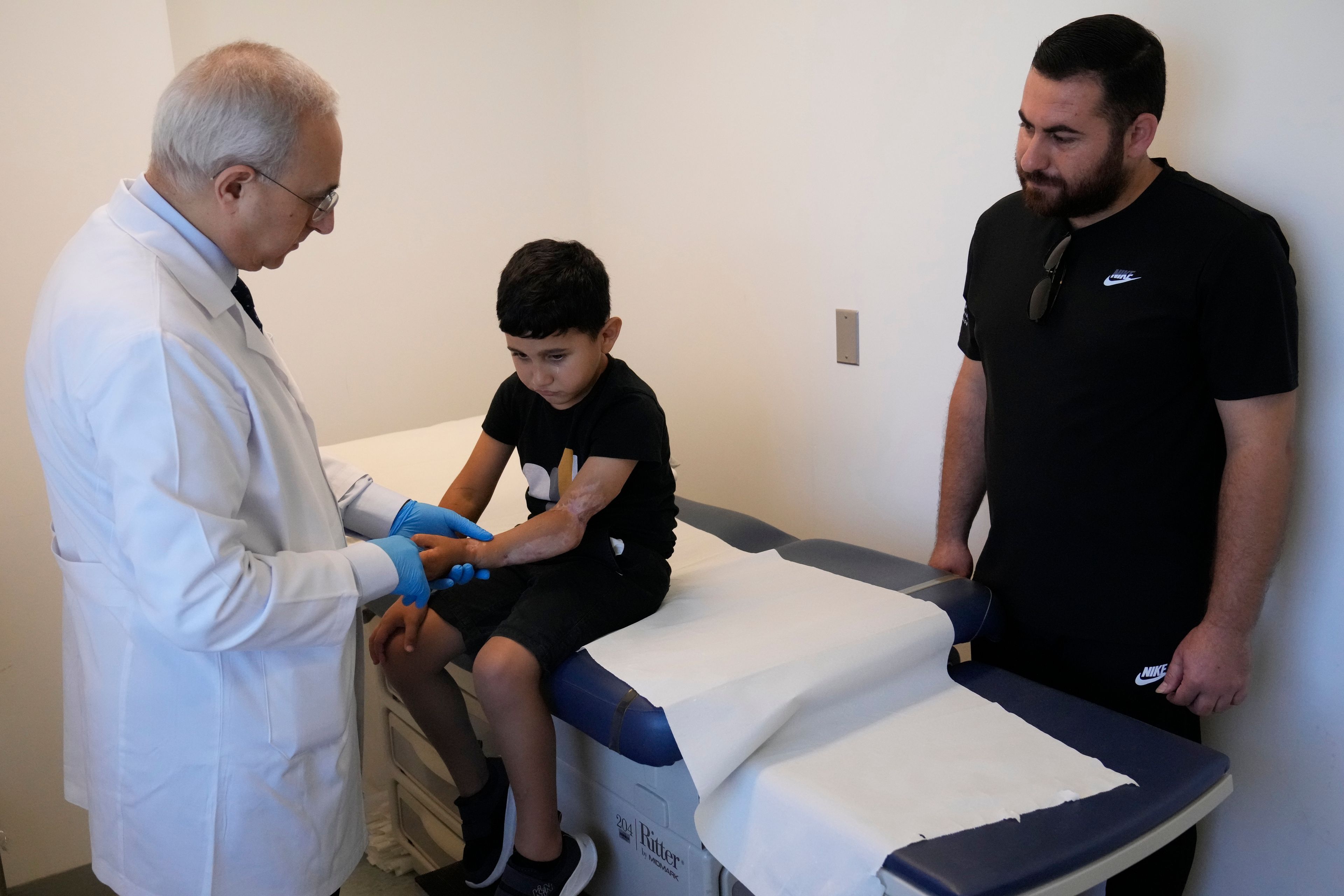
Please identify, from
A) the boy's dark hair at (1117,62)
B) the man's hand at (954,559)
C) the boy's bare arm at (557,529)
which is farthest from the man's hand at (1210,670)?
the boy's bare arm at (557,529)

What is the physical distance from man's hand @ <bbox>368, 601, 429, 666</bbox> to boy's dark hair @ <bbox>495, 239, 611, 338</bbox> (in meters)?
0.51

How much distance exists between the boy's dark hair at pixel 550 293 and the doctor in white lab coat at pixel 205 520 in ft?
1.09

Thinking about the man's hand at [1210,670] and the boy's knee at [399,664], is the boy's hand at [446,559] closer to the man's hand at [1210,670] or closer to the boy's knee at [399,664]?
the boy's knee at [399,664]

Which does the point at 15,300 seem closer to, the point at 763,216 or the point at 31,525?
the point at 31,525

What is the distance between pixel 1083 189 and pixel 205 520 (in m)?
1.22

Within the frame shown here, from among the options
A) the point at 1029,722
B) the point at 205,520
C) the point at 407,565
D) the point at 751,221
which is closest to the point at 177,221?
the point at 205,520

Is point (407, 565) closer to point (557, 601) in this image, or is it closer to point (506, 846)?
point (557, 601)

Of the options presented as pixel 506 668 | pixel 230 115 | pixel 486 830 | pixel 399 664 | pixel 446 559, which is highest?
pixel 230 115

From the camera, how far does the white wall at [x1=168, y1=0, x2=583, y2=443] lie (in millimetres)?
2627

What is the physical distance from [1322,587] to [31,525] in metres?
2.48

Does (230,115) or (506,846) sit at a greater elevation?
(230,115)

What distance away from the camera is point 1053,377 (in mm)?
1510

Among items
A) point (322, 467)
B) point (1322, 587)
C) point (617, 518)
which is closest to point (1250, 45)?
point (1322, 587)

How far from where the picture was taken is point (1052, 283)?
151 centimetres
